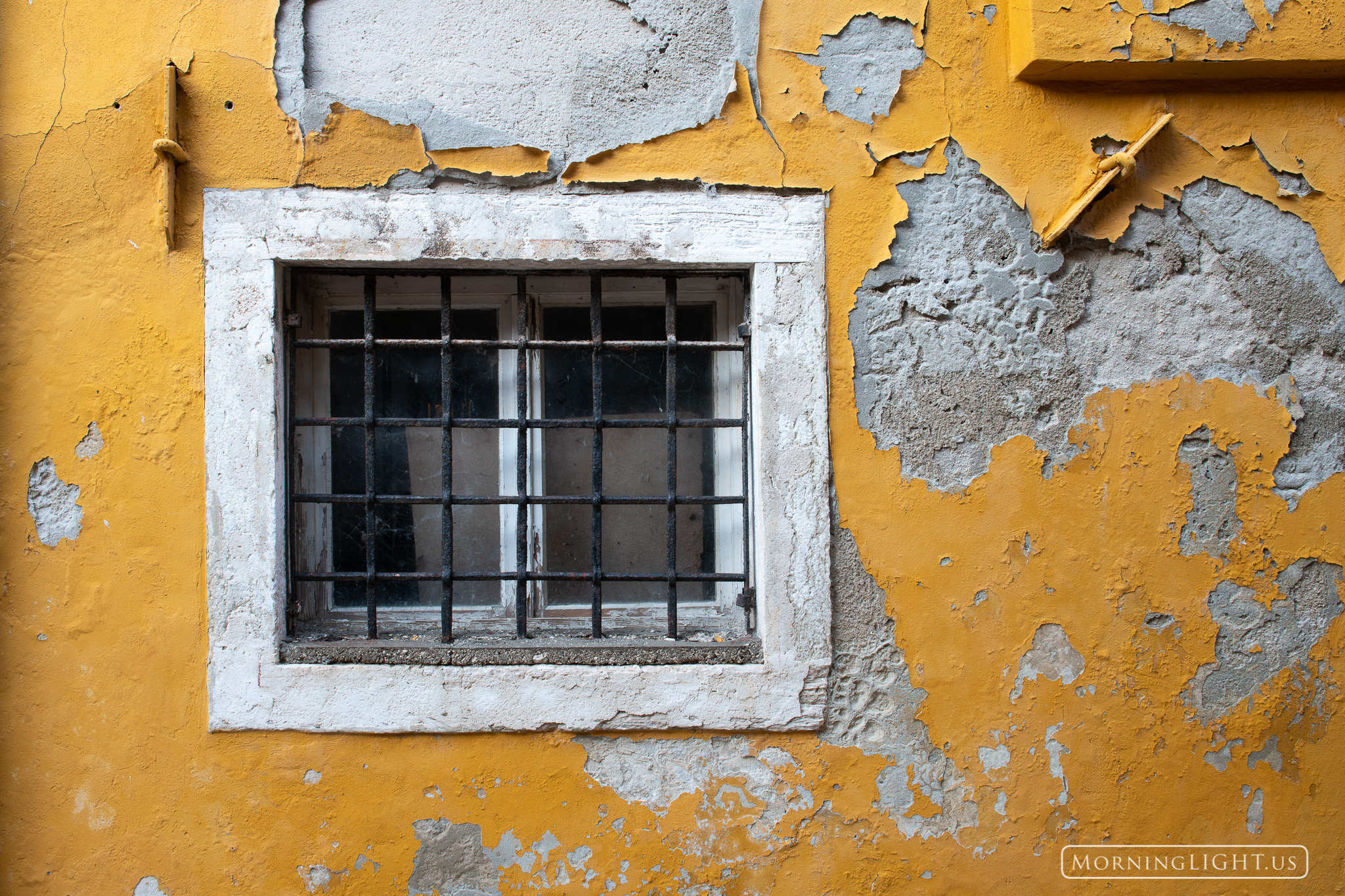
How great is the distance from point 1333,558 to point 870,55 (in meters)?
1.71

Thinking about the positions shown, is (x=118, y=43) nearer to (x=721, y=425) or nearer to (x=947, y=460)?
(x=721, y=425)

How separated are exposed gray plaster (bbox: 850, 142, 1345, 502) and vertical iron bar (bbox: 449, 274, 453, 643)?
105cm

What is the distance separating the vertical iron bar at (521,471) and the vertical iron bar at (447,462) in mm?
173

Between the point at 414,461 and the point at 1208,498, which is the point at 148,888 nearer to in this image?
the point at 414,461

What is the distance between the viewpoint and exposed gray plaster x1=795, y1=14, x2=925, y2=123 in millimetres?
1683

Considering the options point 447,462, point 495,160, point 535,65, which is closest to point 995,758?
point 447,462

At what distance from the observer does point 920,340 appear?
1.68 m

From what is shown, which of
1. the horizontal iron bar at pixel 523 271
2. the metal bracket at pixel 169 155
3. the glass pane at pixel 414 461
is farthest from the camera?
the glass pane at pixel 414 461

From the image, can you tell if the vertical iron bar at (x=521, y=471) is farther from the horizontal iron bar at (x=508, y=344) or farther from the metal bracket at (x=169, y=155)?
the metal bracket at (x=169, y=155)

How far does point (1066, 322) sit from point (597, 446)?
123cm

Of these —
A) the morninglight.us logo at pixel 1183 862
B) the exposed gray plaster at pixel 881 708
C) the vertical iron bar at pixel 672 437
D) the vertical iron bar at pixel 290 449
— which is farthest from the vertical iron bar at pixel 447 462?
the morninglight.us logo at pixel 1183 862

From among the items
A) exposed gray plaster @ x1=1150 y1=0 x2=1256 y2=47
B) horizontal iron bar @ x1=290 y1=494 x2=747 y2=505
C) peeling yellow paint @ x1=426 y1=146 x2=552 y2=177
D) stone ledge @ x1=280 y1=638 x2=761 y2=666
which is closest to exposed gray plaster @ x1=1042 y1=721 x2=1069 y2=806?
stone ledge @ x1=280 y1=638 x2=761 y2=666

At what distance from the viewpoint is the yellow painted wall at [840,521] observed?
1.62 metres

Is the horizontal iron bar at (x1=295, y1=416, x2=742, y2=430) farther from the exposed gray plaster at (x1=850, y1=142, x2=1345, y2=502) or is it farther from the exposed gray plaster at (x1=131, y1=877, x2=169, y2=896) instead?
the exposed gray plaster at (x1=131, y1=877, x2=169, y2=896)
